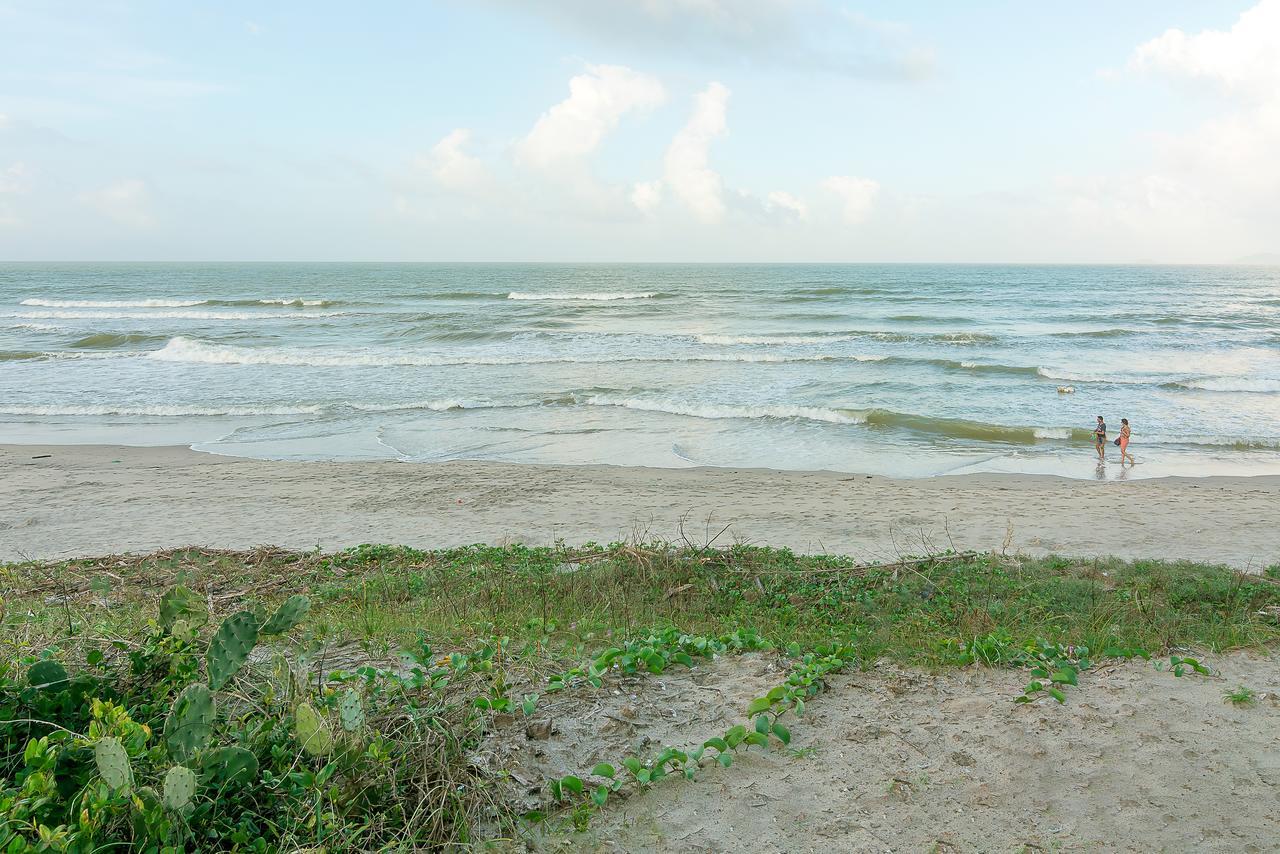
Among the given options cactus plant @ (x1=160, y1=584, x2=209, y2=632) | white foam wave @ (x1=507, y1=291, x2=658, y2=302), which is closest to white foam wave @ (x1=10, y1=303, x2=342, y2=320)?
white foam wave @ (x1=507, y1=291, x2=658, y2=302)

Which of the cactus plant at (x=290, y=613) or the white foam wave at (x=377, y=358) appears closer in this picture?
the cactus plant at (x=290, y=613)

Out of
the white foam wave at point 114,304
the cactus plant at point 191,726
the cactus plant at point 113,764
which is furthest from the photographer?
the white foam wave at point 114,304

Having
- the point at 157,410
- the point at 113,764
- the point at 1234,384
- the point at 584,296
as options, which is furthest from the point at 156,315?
the point at 113,764

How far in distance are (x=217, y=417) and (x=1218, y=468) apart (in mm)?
A: 21184

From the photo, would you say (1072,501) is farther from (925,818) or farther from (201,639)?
(201,639)

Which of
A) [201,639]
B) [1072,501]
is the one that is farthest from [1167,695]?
[1072,501]

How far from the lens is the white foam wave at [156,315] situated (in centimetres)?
4497

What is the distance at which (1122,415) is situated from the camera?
19516 mm

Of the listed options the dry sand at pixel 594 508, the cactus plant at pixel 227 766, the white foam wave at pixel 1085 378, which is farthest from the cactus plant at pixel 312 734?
the white foam wave at pixel 1085 378

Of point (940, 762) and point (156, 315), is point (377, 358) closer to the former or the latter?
point (156, 315)

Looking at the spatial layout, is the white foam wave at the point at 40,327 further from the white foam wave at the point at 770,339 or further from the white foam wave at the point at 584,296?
the white foam wave at the point at 770,339

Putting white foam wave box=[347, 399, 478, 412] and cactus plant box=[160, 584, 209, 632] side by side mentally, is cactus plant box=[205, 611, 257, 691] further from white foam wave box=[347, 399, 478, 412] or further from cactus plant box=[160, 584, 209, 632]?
white foam wave box=[347, 399, 478, 412]

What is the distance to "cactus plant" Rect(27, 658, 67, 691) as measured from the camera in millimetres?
3379

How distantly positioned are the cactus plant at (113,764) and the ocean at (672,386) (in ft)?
41.1
